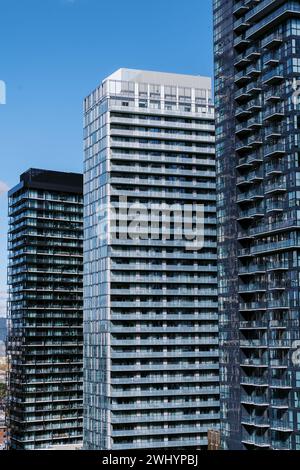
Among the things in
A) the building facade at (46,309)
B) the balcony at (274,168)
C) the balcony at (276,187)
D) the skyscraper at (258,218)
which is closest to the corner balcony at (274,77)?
the skyscraper at (258,218)

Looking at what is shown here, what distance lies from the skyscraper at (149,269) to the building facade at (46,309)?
28.4 meters

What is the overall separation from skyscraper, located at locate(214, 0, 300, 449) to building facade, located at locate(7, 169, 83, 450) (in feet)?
209

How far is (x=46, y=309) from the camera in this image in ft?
480

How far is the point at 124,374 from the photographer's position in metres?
109

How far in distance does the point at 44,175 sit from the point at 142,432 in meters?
63.4

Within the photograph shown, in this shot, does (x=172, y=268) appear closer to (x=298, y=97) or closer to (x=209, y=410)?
(x=209, y=410)

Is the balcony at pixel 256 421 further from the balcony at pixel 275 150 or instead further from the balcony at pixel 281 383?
the balcony at pixel 275 150

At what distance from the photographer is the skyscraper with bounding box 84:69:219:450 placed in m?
109

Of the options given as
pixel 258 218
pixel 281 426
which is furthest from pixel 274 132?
pixel 281 426

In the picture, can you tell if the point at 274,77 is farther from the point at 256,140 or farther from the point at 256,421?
the point at 256,421

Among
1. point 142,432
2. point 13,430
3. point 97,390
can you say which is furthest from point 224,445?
point 13,430

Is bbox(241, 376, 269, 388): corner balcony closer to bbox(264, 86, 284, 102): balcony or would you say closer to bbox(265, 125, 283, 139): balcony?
bbox(265, 125, 283, 139): balcony

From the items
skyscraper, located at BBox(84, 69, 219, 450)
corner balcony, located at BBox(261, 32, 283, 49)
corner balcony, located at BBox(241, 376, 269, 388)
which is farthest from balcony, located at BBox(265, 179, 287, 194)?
skyscraper, located at BBox(84, 69, 219, 450)

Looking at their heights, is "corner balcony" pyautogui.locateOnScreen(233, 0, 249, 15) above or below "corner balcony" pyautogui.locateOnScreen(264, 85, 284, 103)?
above
